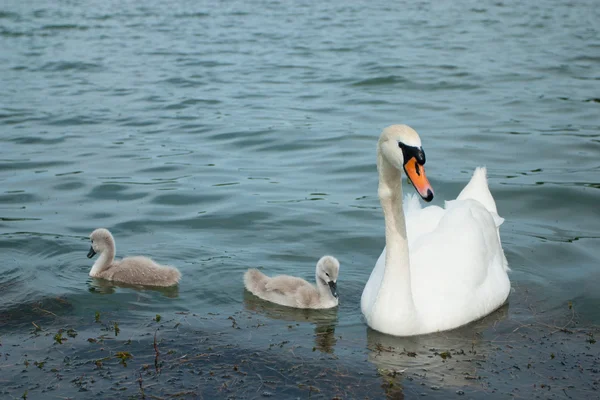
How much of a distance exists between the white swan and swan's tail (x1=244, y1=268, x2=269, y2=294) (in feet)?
3.04

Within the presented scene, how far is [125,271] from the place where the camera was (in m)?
8.57

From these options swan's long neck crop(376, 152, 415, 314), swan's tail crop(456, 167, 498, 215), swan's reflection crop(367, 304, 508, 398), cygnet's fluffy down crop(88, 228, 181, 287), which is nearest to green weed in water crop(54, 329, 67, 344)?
cygnet's fluffy down crop(88, 228, 181, 287)

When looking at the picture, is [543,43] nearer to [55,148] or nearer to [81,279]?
[55,148]

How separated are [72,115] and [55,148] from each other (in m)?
2.71

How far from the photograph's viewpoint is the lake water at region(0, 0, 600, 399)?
663cm

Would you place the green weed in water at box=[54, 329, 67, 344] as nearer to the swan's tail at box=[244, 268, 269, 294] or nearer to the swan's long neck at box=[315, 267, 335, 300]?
the swan's tail at box=[244, 268, 269, 294]

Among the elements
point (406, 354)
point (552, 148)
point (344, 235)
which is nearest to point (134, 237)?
point (344, 235)

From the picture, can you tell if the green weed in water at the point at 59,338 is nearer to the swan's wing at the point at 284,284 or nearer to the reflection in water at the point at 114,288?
the reflection in water at the point at 114,288

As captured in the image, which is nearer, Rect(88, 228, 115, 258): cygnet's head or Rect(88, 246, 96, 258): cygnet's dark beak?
Rect(88, 228, 115, 258): cygnet's head

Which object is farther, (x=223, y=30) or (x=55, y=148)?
(x=223, y=30)

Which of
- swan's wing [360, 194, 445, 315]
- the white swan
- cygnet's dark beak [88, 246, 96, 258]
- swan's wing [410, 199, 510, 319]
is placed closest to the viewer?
the white swan

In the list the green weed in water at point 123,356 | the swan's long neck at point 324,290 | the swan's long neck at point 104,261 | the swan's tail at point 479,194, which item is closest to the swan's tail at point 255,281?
the swan's long neck at point 324,290

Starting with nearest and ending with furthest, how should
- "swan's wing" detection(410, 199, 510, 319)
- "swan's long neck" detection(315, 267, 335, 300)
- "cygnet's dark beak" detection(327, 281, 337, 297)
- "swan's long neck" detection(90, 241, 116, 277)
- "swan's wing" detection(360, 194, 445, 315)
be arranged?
1. "swan's wing" detection(410, 199, 510, 319)
2. "swan's wing" detection(360, 194, 445, 315)
3. "cygnet's dark beak" detection(327, 281, 337, 297)
4. "swan's long neck" detection(315, 267, 335, 300)
5. "swan's long neck" detection(90, 241, 116, 277)

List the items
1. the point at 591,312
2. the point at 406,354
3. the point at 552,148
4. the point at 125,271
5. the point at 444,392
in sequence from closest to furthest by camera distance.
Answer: the point at 444,392, the point at 406,354, the point at 591,312, the point at 125,271, the point at 552,148
